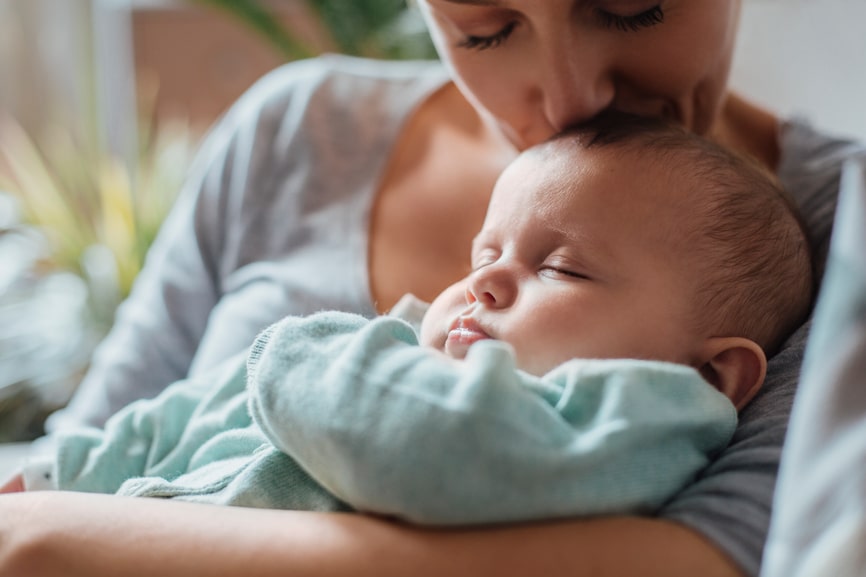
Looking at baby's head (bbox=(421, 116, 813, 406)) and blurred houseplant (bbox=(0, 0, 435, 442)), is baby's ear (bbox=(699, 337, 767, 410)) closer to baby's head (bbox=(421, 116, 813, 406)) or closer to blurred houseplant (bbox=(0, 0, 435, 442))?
baby's head (bbox=(421, 116, 813, 406))

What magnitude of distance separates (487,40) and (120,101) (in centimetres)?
228

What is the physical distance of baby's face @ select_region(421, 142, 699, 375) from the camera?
76cm

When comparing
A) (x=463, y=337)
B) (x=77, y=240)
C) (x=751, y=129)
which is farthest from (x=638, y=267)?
(x=77, y=240)

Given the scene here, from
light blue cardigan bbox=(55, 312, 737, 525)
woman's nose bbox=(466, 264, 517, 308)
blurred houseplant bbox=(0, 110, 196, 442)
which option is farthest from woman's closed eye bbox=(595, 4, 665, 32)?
blurred houseplant bbox=(0, 110, 196, 442)

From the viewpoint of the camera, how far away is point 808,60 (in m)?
1.71

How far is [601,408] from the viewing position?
65 cm

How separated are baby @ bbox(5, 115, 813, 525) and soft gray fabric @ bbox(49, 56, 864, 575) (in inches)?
7.4

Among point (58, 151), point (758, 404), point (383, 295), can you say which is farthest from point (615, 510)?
point (58, 151)

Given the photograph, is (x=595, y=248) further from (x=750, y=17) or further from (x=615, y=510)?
(x=750, y=17)

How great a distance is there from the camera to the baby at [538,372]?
1.99 ft

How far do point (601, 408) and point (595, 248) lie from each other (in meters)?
0.19

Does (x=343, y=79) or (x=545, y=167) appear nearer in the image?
(x=545, y=167)

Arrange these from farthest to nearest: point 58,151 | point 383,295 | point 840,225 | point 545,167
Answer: point 58,151
point 383,295
point 545,167
point 840,225

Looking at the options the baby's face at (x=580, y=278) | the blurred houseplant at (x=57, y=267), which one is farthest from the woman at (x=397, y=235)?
the blurred houseplant at (x=57, y=267)
